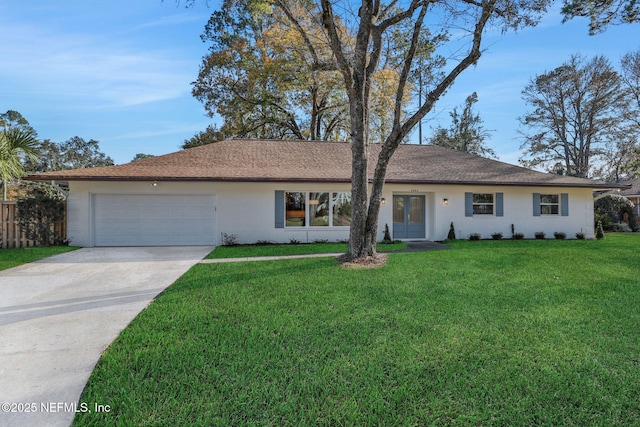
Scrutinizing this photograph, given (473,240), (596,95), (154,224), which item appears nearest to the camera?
(154,224)

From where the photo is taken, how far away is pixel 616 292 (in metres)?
5.44

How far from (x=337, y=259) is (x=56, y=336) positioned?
5.81m

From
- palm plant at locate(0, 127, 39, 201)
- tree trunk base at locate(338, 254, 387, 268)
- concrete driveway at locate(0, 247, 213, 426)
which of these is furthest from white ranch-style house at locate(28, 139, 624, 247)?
tree trunk base at locate(338, 254, 387, 268)

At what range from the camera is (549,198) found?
13.7m

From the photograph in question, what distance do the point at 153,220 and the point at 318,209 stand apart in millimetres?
6073

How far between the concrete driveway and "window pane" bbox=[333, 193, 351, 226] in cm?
568

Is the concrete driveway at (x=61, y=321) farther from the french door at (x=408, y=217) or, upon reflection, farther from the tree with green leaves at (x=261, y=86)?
the tree with green leaves at (x=261, y=86)

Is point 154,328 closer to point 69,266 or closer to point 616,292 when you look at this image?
point 69,266

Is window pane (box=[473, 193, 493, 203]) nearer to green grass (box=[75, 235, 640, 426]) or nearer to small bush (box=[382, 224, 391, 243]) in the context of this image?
small bush (box=[382, 224, 391, 243])

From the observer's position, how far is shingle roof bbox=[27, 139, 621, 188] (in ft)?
35.4

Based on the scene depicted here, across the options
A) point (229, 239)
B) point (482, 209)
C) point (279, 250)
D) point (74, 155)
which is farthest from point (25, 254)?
point (74, 155)

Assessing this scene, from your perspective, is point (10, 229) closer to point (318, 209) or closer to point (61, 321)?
point (61, 321)

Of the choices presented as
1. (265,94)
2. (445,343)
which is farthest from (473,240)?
(265,94)

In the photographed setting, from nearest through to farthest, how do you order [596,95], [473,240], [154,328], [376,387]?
1. [376,387]
2. [154,328]
3. [473,240]
4. [596,95]
